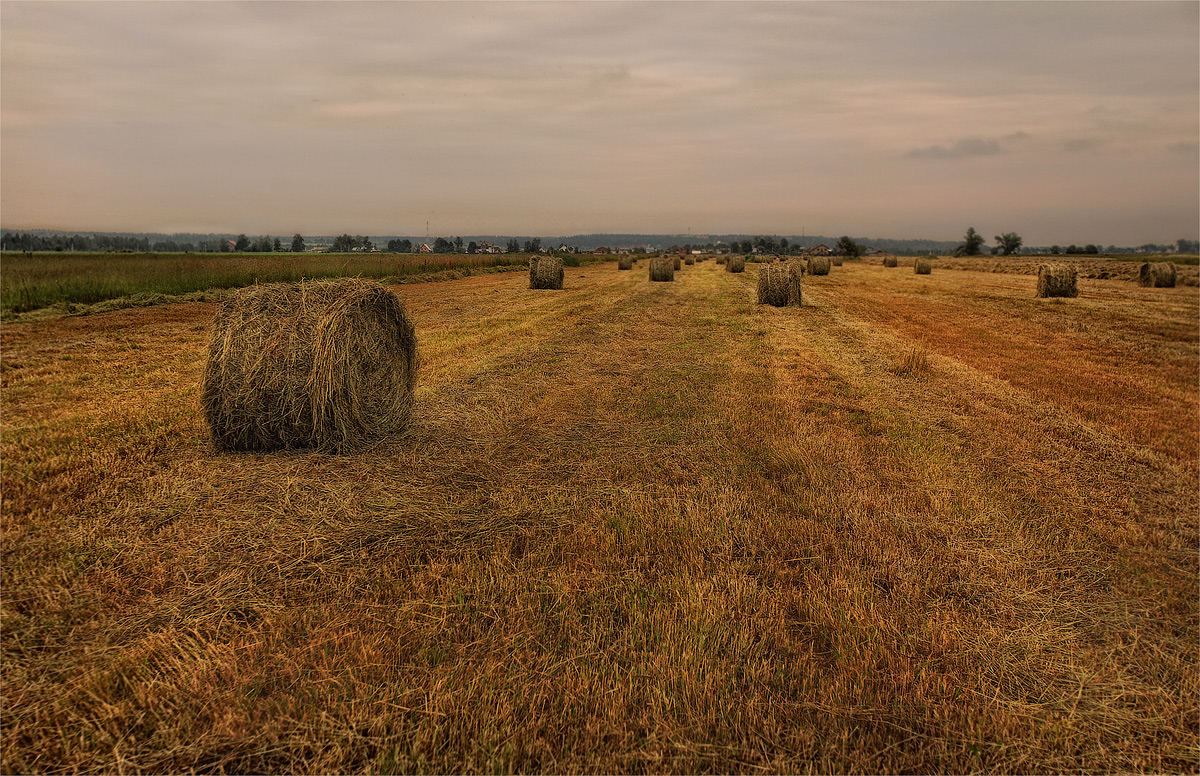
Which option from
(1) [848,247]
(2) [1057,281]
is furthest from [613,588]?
(1) [848,247]

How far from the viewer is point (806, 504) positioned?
5285 mm

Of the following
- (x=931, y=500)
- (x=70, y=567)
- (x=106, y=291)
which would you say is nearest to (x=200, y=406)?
(x=70, y=567)

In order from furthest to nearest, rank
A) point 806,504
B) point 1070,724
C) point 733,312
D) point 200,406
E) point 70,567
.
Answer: point 733,312 < point 200,406 < point 806,504 < point 70,567 < point 1070,724

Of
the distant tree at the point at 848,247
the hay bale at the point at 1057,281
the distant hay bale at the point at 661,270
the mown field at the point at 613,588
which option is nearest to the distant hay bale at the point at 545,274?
the distant hay bale at the point at 661,270

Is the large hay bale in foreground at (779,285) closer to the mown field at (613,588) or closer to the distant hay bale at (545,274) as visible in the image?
the distant hay bale at (545,274)

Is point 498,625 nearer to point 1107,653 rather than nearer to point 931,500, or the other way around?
point 1107,653

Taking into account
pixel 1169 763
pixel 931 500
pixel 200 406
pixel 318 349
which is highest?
pixel 318 349

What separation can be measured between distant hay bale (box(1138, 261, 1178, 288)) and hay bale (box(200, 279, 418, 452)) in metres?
38.8

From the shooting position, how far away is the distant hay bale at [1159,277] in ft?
99.2

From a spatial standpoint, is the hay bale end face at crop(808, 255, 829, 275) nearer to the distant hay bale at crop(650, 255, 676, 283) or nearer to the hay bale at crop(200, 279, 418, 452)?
the distant hay bale at crop(650, 255, 676, 283)

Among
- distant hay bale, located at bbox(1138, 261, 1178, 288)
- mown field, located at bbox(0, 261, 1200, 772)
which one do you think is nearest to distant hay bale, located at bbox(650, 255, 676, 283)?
distant hay bale, located at bbox(1138, 261, 1178, 288)

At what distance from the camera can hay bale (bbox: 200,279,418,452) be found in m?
6.64

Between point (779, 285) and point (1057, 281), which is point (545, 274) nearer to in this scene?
point (779, 285)

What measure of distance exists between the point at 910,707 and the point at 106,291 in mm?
25354
